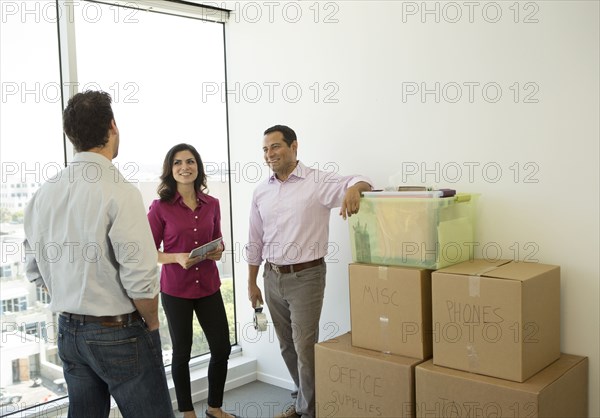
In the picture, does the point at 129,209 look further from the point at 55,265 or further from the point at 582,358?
the point at 582,358

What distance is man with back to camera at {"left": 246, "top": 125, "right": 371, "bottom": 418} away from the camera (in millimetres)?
3062

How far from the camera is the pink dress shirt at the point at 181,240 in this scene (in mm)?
3072

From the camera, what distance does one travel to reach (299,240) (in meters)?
3.07

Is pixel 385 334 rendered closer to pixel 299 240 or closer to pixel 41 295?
pixel 299 240

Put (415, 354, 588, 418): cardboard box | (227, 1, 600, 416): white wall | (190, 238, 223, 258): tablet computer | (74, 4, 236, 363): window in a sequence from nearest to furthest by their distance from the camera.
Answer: (415, 354, 588, 418): cardboard box → (227, 1, 600, 416): white wall → (190, 238, 223, 258): tablet computer → (74, 4, 236, 363): window

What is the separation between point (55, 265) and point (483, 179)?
1.96m

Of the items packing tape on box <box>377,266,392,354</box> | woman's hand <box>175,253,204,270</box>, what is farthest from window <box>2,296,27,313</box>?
packing tape on box <box>377,266,392,354</box>

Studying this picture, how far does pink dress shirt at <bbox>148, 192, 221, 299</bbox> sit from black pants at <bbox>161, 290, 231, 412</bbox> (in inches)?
2.5

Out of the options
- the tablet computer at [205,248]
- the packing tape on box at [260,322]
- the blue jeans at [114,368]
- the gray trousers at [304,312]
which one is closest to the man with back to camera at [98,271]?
the blue jeans at [114,368]

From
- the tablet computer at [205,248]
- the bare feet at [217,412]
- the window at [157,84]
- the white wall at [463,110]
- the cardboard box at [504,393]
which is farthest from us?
the window at [157,84]

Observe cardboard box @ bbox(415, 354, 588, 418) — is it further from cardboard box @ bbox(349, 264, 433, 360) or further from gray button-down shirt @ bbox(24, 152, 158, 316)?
gray button-down shirt @ bbox(24, 152, 158, 316)

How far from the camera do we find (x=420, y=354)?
8.68ft

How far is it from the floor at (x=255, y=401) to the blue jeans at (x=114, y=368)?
5.12 ft

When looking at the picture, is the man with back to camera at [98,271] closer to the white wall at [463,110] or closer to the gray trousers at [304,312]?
the gray trousers at [304,312]
